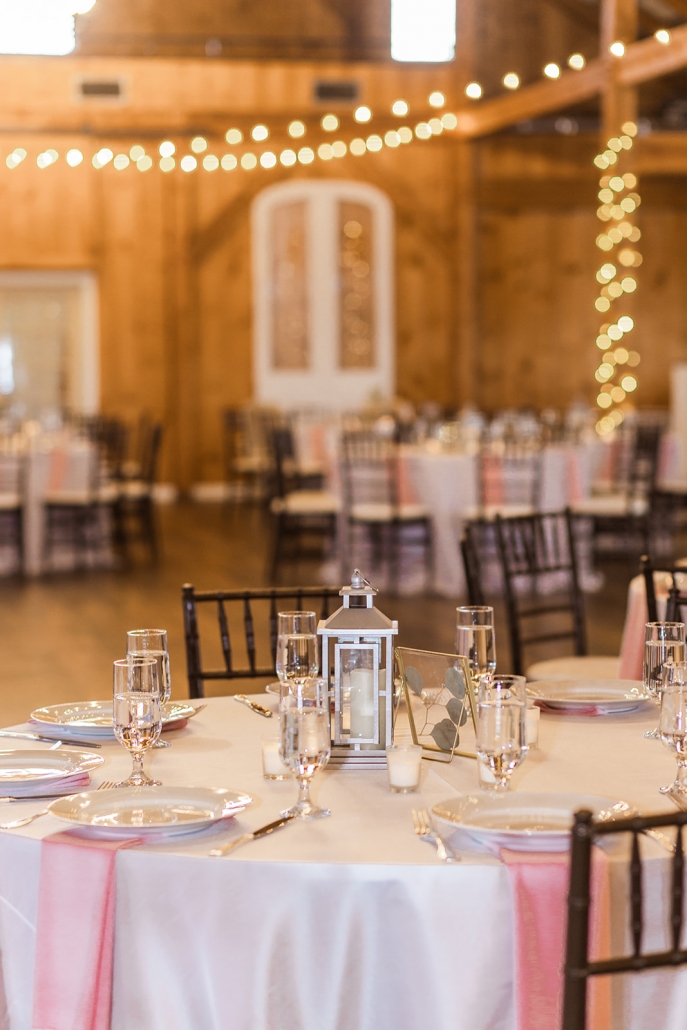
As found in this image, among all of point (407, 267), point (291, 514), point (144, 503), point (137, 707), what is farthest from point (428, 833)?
point (407, 267)

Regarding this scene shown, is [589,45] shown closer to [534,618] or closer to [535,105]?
[535,105]

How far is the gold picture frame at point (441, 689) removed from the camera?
221 centimetres

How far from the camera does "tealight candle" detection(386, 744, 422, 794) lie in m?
2.04

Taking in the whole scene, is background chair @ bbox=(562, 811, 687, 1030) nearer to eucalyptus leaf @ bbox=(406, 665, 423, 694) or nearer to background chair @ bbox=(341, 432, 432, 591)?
eucalyptus leaf @ bbox=(406, 665, 423, 694)

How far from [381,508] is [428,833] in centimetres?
674

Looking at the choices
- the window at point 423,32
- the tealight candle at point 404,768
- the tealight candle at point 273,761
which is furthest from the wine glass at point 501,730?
the window at point 423,32

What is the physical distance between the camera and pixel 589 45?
13031mm

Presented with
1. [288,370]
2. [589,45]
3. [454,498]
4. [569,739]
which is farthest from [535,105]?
[569,739]

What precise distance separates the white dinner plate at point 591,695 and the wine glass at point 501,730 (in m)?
0.61

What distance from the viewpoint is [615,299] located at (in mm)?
11320

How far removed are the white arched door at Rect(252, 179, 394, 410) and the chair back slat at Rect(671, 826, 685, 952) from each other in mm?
12716

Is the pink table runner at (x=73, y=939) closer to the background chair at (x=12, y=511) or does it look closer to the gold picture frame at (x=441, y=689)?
the gold picture frame at (x=441, y=689)

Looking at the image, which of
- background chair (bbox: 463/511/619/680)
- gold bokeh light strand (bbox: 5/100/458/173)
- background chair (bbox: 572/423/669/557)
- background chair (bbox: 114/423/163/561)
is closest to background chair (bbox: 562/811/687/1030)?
background chair (bbox: 463/511/619/680)

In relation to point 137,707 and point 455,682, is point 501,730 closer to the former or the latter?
point 455,682
